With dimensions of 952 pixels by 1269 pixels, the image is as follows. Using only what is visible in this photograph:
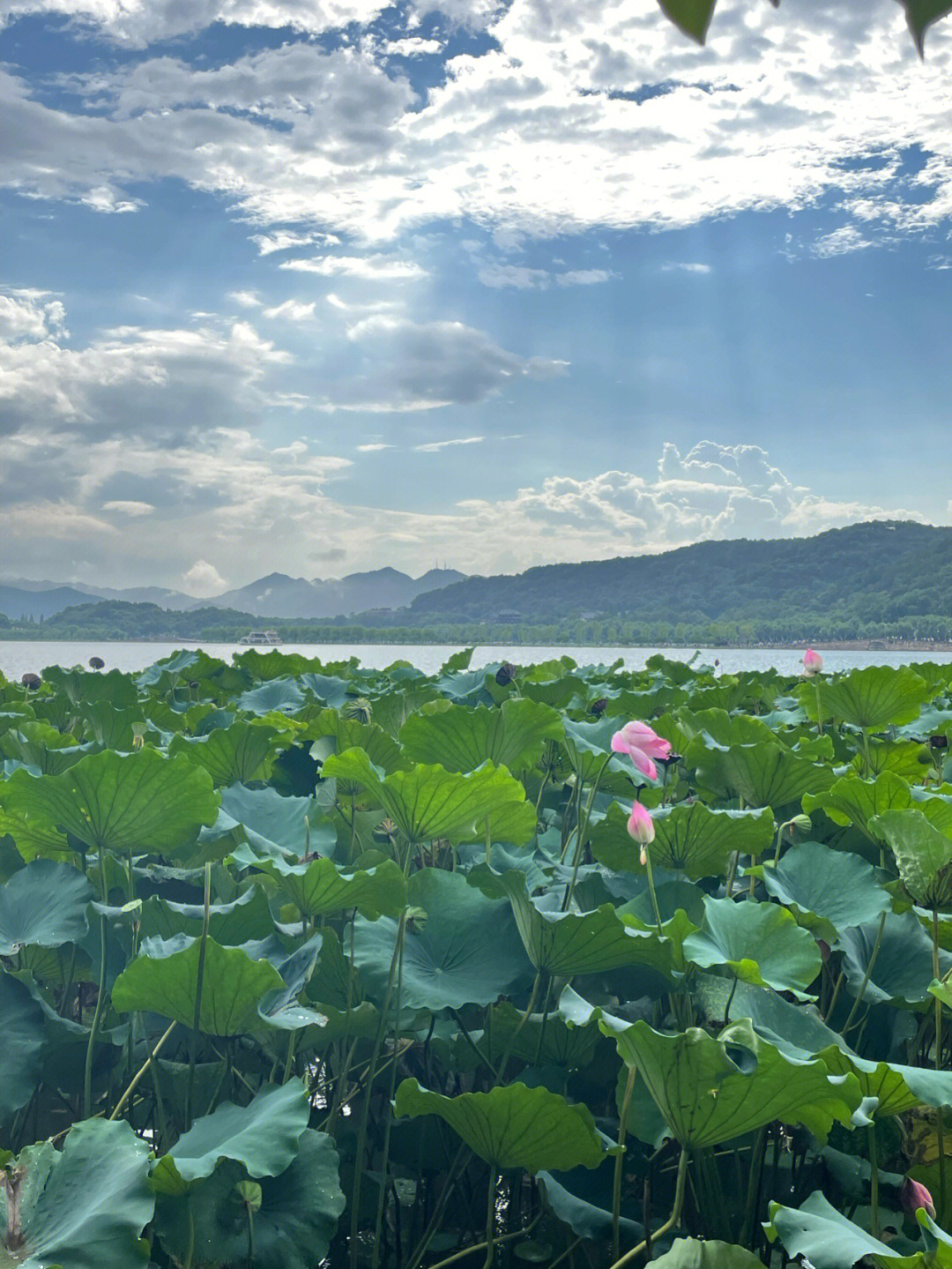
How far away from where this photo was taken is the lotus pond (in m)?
1.03

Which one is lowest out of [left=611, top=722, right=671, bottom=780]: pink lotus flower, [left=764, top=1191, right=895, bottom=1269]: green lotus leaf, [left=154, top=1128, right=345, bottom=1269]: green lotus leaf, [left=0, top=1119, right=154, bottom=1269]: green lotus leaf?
[left=154, top=1128, right=345, bottom=1269]: green lotus leaf

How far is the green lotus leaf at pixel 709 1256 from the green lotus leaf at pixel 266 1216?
372 mm

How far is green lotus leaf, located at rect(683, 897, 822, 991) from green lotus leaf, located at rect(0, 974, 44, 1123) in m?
0.85

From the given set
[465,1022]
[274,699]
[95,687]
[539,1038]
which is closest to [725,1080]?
[539,1038]

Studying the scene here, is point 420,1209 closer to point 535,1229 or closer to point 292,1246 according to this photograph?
point 535,1229

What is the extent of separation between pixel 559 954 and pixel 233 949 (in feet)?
1.44

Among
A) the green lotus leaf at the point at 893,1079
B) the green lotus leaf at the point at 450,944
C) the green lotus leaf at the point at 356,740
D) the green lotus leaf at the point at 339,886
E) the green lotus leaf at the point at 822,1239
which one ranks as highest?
the green lotus leaf at the point at 356,740

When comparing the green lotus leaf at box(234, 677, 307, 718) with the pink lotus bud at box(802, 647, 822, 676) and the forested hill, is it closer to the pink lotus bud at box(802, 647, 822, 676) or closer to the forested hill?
the pink lotus bud at box(802, 647, 822, 676)

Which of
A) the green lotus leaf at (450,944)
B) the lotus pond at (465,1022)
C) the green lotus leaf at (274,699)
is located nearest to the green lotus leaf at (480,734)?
the lotus pond at (465,1022)

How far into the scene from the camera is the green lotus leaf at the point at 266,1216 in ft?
3.45

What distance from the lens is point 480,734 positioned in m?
1.90

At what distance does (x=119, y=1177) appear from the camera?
37.7 inches

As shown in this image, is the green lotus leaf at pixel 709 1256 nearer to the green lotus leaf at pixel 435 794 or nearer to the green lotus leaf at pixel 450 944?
the green lotus leaf at pixel 450 944

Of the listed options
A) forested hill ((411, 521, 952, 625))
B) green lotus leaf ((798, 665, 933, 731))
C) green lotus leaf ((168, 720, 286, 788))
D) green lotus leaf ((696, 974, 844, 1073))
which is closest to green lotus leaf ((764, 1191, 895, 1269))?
green lotus leaf ((696, 974, 844, 1073))
